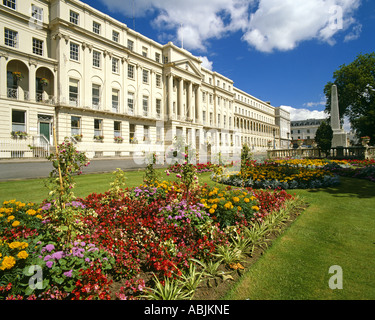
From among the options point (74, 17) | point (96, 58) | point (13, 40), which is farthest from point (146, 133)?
point (13, 40)

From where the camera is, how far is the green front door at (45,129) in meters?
22.0

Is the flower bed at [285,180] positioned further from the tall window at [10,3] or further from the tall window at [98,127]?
the tall window at [10,3]

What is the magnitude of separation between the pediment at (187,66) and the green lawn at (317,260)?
36.3m

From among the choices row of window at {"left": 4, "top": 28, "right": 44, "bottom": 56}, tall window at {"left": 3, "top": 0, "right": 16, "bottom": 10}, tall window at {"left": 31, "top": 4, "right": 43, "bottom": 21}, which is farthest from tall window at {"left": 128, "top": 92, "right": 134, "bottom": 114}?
tall window at {"left": 3, "top": 0, "right": 16, "bottom": 10}

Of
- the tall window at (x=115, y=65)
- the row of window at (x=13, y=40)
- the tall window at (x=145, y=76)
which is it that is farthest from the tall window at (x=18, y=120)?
the tall window at (x=145, y=76)

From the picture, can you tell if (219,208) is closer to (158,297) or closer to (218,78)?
(158,297)

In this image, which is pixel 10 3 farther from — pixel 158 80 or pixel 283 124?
pixel 283 124

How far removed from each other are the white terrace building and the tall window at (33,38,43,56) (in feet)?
0.31

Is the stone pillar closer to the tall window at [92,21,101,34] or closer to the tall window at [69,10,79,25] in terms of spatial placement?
the tall window at [92,21,101,34]

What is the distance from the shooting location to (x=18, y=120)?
2120cm

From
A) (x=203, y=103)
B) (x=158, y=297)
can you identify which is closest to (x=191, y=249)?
(x=158, y=297)

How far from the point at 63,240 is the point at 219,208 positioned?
297 cm

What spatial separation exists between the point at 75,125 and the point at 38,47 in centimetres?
922

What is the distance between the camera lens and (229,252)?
11.9ft
